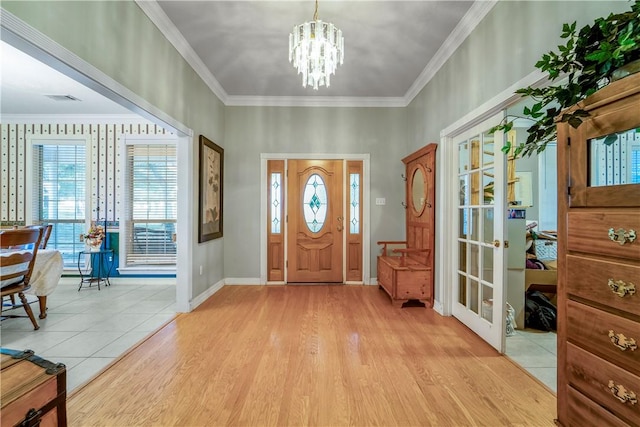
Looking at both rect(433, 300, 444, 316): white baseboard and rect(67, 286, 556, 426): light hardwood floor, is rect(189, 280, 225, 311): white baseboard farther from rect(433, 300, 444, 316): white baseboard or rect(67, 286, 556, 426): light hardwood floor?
rect(433, 300, 444, 316): white baseboard

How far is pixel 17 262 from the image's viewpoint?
103 inches

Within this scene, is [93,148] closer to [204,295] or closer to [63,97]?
[63,97]

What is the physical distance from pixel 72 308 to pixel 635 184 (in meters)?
4.98

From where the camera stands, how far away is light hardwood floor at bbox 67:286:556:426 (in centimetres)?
165

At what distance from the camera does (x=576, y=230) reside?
121cm

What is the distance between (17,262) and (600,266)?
417cm

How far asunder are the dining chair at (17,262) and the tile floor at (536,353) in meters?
4.36

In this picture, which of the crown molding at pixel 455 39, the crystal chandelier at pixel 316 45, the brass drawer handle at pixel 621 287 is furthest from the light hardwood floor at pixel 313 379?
the crown molding at pixel 455 39

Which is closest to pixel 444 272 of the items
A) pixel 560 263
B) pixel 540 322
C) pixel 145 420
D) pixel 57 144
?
pixel 540 322

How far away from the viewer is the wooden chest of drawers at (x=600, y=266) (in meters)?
1.00

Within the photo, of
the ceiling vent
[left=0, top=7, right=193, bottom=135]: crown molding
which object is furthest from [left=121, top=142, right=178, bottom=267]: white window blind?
[left=0, top=7, right=193, bottom=135]: crown molding

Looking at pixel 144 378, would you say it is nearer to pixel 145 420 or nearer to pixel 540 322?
pixel 145 420

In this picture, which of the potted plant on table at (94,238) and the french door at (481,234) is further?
the potted plant on table at (94,238)

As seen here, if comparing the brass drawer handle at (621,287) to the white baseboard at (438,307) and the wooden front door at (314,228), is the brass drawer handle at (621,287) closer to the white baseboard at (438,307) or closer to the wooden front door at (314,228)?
the white baseboard at (438,307)
